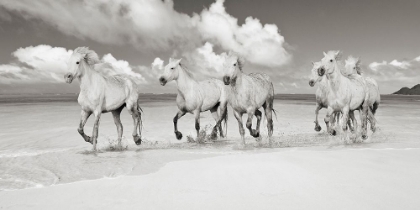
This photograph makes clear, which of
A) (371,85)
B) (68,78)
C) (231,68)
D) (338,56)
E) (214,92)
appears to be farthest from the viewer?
(371,85)

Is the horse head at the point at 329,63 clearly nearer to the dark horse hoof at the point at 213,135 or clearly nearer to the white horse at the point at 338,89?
the white horse at the point at 338,89

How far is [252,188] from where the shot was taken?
3.20 metres

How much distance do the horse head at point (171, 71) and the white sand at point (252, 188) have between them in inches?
166

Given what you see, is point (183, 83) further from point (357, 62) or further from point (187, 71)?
point (357, 62)

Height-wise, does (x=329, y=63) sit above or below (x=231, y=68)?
above

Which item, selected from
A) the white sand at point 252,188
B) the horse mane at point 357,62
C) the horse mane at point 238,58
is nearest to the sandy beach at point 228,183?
the white sand at point 252,188

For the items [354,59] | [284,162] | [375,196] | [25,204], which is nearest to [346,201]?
[375,196]

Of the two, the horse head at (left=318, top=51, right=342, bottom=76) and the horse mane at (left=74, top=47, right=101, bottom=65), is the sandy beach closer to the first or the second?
the horse mane at (left=74, top=47, right=101, bottom=65)

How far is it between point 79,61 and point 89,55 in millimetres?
353

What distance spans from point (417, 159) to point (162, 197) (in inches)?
161

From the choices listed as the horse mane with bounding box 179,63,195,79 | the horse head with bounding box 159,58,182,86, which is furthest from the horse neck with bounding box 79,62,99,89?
the horse mane with bounding box 179,63,195,79

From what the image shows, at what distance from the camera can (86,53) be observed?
6855 mm

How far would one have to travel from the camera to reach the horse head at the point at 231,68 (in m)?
7.18

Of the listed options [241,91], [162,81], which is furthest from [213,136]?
[162,81]
